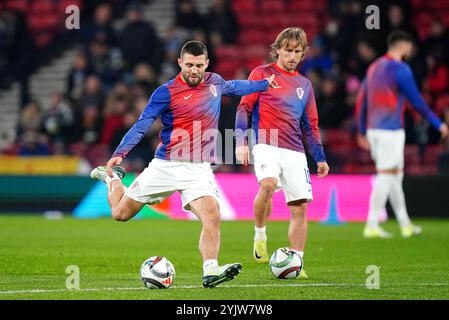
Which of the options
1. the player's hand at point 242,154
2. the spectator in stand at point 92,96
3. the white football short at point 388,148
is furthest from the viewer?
the spectator in stand at point 92,96

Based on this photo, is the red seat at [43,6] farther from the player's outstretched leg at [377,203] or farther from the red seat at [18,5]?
the player's outstretched leg at [377,203]

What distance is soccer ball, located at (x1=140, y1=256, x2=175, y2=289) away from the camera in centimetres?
820

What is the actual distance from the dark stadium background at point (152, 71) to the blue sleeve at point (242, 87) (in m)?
8.86

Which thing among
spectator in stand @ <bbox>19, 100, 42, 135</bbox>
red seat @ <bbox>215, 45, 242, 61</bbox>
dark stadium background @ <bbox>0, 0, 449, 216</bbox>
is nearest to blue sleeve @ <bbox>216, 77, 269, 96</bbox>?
dark stadium background @ <bbox>0, 0, 449, 216</bbox>

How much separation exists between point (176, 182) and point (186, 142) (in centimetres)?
34

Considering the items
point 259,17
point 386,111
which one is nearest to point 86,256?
→ point 386,111

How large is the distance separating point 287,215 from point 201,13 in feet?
23.8

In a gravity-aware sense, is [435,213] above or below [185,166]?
below

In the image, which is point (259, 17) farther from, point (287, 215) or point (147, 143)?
point (287, 215)

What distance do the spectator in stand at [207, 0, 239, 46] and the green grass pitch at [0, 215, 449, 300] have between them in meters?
6.19

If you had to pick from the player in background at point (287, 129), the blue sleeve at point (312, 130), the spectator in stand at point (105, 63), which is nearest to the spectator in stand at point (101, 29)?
the spectator in stand at point (105, 63)

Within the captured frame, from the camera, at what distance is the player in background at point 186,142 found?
8492 mm

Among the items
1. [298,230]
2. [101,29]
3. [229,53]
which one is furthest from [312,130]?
[101,29]

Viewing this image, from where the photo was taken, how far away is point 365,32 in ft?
64.8
